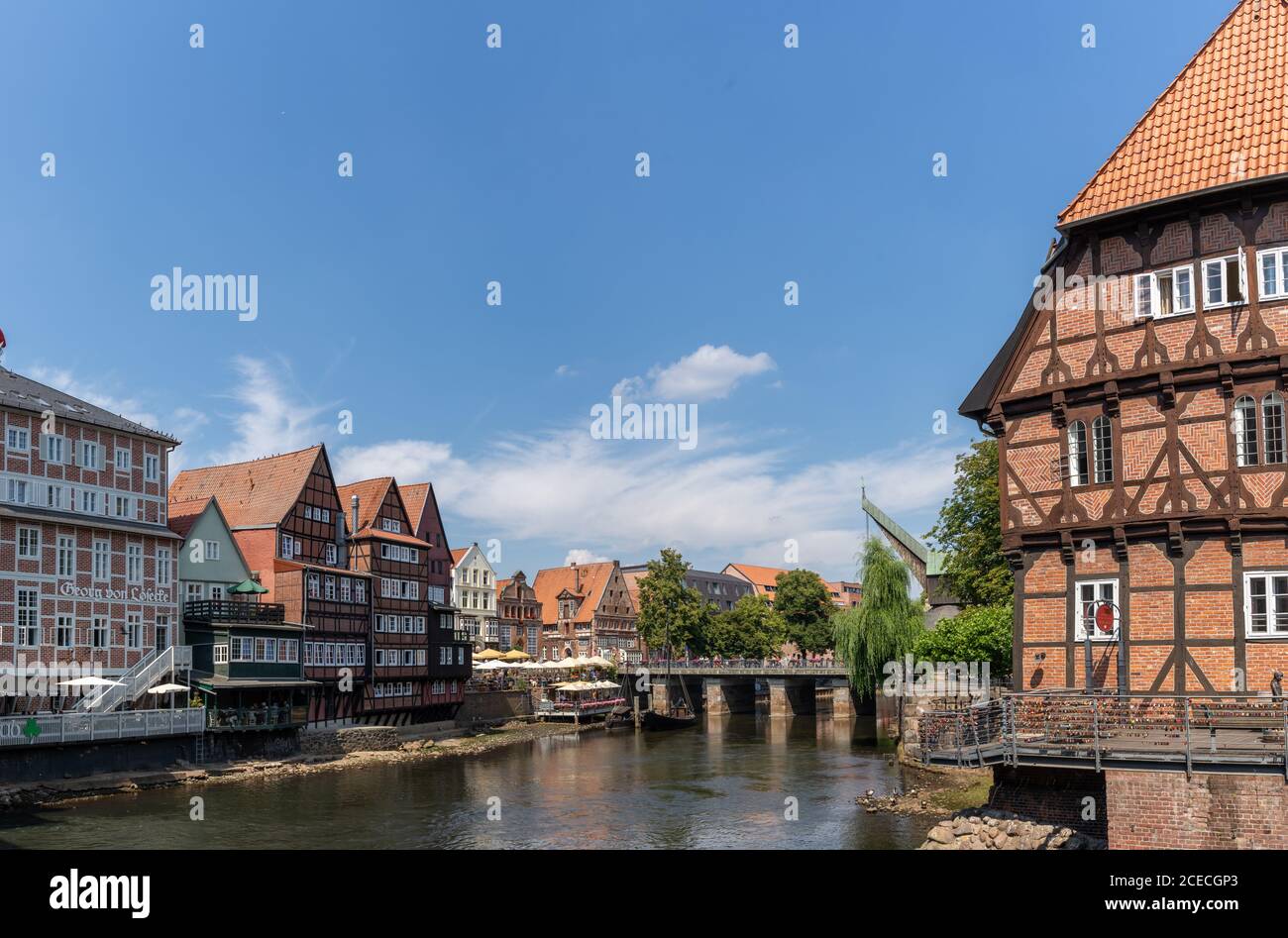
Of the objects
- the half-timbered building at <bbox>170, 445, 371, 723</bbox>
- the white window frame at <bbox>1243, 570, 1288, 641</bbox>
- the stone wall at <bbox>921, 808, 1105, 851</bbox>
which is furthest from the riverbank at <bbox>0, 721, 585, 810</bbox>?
the white window frame at <bbox>1243, 570, 1288, 641</bbox>

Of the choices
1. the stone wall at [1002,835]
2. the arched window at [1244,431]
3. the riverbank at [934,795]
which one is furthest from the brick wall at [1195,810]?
the riverbank at [934,795]

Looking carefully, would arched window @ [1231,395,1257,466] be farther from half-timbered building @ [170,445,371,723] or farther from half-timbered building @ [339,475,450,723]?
half-timbered building @ [339,475,450,723]

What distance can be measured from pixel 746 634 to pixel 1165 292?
76.8 m

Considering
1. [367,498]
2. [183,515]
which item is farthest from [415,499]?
[183,515]

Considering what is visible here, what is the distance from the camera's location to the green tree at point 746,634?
9800cm

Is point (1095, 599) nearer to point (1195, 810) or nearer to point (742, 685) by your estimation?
point (1195, 810)

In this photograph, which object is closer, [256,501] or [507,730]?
[256,501]

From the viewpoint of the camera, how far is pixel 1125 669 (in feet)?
80.0

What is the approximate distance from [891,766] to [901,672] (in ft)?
32.5

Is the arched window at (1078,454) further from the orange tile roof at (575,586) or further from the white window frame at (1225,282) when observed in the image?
the orange tile roof at (575,586)

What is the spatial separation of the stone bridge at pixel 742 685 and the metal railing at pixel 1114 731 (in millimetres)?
58113

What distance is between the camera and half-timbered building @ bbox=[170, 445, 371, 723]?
55781mm
